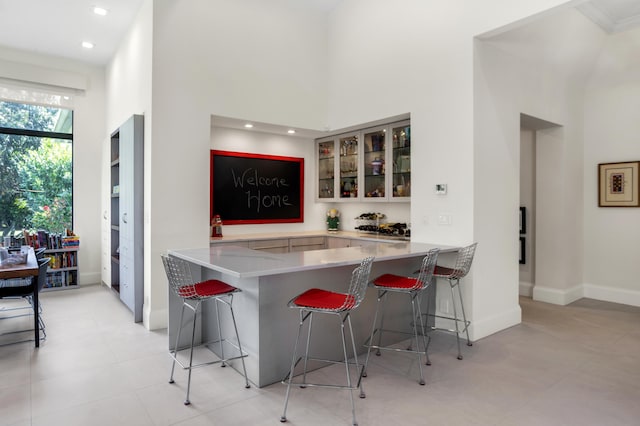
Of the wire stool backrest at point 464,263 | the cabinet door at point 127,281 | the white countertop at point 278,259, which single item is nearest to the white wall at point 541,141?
the wire stool backrest at point 464,263

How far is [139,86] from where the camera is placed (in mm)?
4496

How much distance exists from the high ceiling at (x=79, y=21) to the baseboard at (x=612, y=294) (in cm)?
329

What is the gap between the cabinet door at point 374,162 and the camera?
4938 millimetres

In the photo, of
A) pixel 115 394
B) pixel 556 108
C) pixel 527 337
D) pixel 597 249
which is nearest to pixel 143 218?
pixel 115 394

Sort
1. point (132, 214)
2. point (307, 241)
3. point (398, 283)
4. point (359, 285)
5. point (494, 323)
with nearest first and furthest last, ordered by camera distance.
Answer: point (359, 285) → point (398, 283) → point (494, 323) → point (132, 214) → point (307, 241)

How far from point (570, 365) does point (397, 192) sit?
2441 millimetres

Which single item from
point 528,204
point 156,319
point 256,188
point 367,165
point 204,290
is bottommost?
point 156,319

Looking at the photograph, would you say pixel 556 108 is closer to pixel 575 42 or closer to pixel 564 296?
pixel 575 42

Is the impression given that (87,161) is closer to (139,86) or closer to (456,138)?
(139,86)

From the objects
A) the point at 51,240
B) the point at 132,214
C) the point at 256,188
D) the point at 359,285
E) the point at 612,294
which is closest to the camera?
the point at 359,285

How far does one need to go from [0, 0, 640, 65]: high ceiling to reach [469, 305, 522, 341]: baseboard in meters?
3.39

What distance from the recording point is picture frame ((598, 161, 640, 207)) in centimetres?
490

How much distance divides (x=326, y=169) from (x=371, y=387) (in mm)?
3672

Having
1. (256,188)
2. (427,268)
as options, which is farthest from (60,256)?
(427,268)
